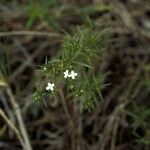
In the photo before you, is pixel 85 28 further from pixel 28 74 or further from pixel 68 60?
pixel 28 74

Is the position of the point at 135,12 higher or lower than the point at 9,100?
higher

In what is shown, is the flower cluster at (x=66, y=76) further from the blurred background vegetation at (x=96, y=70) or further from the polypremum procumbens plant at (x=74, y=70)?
the blurred background vegetation at (x=96, y=70)

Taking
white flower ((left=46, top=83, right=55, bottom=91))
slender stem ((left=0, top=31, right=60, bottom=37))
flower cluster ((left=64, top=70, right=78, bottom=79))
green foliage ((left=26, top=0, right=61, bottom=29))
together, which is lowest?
white flower ((left=46, top=83, right=55, bottom=91))

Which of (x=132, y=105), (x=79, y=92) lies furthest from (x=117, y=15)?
(x=79, y=92)

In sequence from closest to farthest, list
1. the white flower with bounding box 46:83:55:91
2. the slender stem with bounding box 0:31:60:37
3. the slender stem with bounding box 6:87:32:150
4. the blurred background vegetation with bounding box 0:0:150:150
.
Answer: the white flower with bounding box 46:83:55:91 → the slender stem with bounding box 6:87:32:150 → the blurred background vegetation with bounding box 0:0:150:150 → the slender stem with bounding box 0:31:60:37

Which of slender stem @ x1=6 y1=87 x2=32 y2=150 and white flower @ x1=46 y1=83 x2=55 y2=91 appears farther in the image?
slender stem @ x1=6 y1=87 x2=32 y2=150

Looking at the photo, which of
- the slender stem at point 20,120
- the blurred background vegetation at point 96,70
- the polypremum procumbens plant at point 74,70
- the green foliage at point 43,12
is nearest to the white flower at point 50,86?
the polypremum procumbens plant at point 74,70

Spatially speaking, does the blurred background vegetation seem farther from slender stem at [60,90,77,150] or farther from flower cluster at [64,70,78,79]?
flower cluster at [64,70,78,79]

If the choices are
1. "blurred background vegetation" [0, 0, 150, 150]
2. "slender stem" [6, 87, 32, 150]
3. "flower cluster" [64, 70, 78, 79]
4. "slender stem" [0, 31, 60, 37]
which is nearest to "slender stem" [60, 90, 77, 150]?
"blurred background vegetation" [0, 0, 150, 150]
